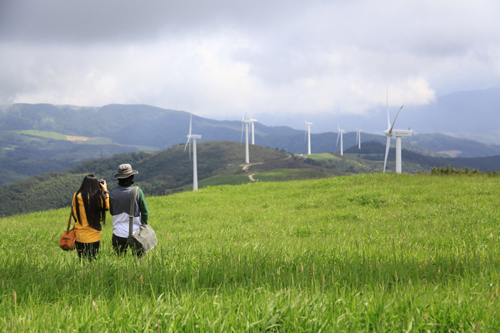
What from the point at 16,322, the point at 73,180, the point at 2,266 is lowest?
the point at 73,180

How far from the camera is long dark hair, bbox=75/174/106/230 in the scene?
20.4 ft

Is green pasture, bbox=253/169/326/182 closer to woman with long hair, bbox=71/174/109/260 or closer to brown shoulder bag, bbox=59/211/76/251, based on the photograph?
woman with long hair, bbox=71/174/109/260

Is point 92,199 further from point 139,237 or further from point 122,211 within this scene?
point 139,237

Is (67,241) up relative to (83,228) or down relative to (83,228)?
down

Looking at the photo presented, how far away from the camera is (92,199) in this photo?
626cm

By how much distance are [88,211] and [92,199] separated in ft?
0.78

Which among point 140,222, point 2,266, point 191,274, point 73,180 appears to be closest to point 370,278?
point 191,274

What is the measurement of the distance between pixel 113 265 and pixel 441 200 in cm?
1605

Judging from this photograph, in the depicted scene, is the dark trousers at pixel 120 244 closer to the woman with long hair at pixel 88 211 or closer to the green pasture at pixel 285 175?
the woman with long hair at pixel 88 211

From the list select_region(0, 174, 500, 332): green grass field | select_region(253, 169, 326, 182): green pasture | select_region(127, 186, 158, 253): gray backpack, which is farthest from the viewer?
select_region(253, 169, 326, 182): green pasture

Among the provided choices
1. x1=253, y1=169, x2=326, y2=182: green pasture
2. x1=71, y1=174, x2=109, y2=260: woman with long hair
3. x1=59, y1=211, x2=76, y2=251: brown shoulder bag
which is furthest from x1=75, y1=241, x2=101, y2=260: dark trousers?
x1=253, y1=169, x2=326, y2=182: green pasture

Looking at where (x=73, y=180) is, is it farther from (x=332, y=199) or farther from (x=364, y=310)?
(x=364, y=310)

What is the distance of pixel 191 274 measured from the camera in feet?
14.4

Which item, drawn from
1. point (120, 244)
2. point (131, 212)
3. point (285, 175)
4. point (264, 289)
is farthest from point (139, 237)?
point (285, 175)
